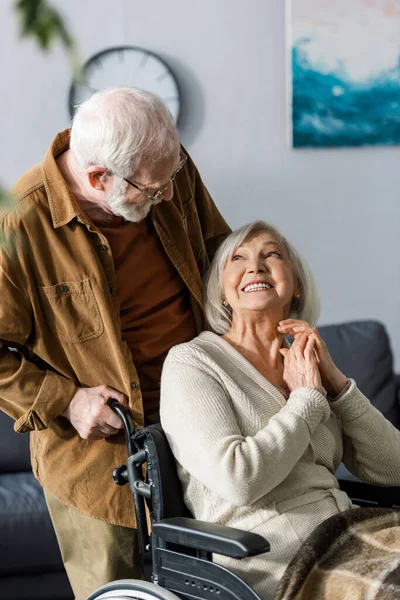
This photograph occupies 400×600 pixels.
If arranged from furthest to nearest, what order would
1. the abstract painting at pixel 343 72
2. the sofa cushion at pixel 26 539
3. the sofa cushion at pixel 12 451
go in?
the abstract painting at pixel 343 72 → the sofa cushion at pixel 12 451 → the sofa cushion at pixel 26 539

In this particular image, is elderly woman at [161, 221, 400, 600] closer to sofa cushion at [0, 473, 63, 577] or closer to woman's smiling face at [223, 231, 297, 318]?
woman's smiling face at [223, 231, 297, 318]

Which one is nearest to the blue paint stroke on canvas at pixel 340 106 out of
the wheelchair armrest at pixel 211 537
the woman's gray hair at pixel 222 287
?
the woman's gray hair at pixel 222 287

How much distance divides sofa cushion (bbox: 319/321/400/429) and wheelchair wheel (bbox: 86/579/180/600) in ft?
6.25

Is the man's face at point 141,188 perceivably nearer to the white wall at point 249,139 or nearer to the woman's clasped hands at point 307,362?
the woman's clasped hands at point 307,362

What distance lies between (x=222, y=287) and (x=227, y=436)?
1.24 feet

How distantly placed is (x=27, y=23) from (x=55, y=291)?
141 centimetres

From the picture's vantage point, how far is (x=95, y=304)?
165 cm

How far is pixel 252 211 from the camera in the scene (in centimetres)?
401

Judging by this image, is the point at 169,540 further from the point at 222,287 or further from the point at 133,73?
the point at 133,73

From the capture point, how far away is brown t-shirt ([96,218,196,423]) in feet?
5.61

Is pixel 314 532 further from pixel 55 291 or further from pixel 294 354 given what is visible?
pixel 55 291

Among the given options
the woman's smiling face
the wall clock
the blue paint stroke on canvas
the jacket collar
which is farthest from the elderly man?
the blue paint stroke on canvas

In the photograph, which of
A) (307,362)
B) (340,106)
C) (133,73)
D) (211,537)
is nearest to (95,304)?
(307,362)

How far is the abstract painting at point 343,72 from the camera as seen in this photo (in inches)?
153
